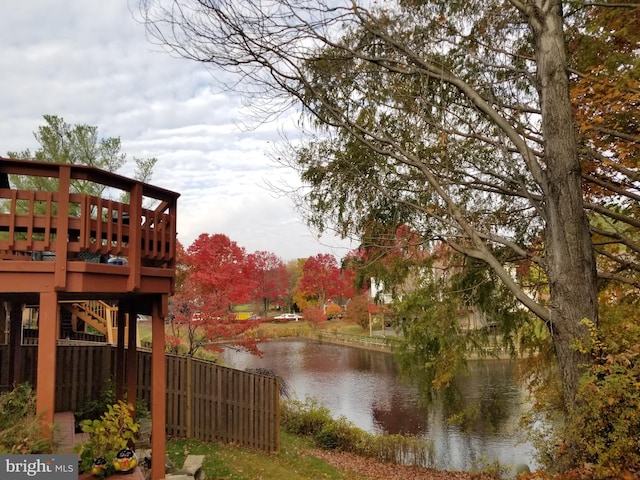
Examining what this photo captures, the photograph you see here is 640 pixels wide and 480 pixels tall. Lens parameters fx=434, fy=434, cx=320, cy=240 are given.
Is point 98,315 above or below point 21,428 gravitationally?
above

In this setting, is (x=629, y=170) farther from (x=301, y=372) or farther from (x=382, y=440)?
(x=301, y=372)

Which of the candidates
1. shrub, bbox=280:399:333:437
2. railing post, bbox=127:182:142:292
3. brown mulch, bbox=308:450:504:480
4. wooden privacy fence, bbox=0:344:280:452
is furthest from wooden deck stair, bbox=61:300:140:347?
railing post, bbox=127:182:142:292

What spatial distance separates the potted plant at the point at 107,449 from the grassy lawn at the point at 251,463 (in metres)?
1.98

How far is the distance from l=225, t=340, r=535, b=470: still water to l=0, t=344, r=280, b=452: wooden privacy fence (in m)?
4.41

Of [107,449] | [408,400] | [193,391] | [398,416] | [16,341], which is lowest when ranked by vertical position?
[398,416]

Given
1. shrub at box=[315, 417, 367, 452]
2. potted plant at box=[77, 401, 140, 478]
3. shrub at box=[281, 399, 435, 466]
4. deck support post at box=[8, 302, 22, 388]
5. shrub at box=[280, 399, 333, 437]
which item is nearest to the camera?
potted plant at box=[77, 401, 140, 478]

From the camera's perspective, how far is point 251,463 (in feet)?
22.1

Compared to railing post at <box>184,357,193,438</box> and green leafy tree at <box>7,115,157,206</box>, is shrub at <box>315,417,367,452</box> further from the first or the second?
green leafy tree at <box>7,115,157,206</box>

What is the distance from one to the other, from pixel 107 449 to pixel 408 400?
505 inches

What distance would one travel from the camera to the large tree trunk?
4207 millimetres

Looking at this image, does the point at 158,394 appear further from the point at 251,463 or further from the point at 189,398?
the point at 189,398

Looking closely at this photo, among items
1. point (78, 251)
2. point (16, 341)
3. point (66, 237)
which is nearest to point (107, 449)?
point (78, 251)

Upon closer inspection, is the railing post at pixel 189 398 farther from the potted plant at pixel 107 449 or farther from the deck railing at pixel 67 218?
the deck railing at pixel 67 218

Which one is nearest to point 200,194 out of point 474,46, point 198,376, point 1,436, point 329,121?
point 198,376
